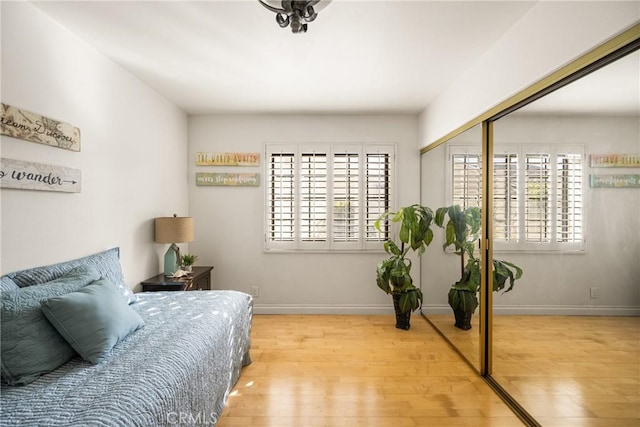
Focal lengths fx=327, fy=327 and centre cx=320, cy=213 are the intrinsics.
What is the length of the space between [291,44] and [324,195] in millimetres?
2136

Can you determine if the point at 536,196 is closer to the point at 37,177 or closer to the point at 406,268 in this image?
the point at 406,268

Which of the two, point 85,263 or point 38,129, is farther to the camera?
point 85,263

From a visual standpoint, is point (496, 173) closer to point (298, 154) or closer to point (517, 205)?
point (517, 205)

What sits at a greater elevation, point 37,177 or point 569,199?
point 37,177

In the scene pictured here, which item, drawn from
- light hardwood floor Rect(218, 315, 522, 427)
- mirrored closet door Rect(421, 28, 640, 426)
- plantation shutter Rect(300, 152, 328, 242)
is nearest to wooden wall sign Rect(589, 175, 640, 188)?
mirrored closet door Rect(421, 28, 640, 426)

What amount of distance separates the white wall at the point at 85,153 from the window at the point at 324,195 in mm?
1310

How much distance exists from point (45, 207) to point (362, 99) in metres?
3.02

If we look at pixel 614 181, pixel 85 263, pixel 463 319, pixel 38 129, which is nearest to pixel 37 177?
pixel 38 129

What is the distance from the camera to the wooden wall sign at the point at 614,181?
4.86 ft

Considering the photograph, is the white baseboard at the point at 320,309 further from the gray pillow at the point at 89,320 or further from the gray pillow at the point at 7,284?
the gray pillow at the point at 7,284

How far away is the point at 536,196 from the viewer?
212 centimetres

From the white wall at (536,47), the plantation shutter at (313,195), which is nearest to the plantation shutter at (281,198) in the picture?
the plantation shutter at (313,195)

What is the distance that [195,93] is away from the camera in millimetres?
3527

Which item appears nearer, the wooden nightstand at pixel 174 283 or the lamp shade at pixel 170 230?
the wooden nightstand at pixel 174 283
